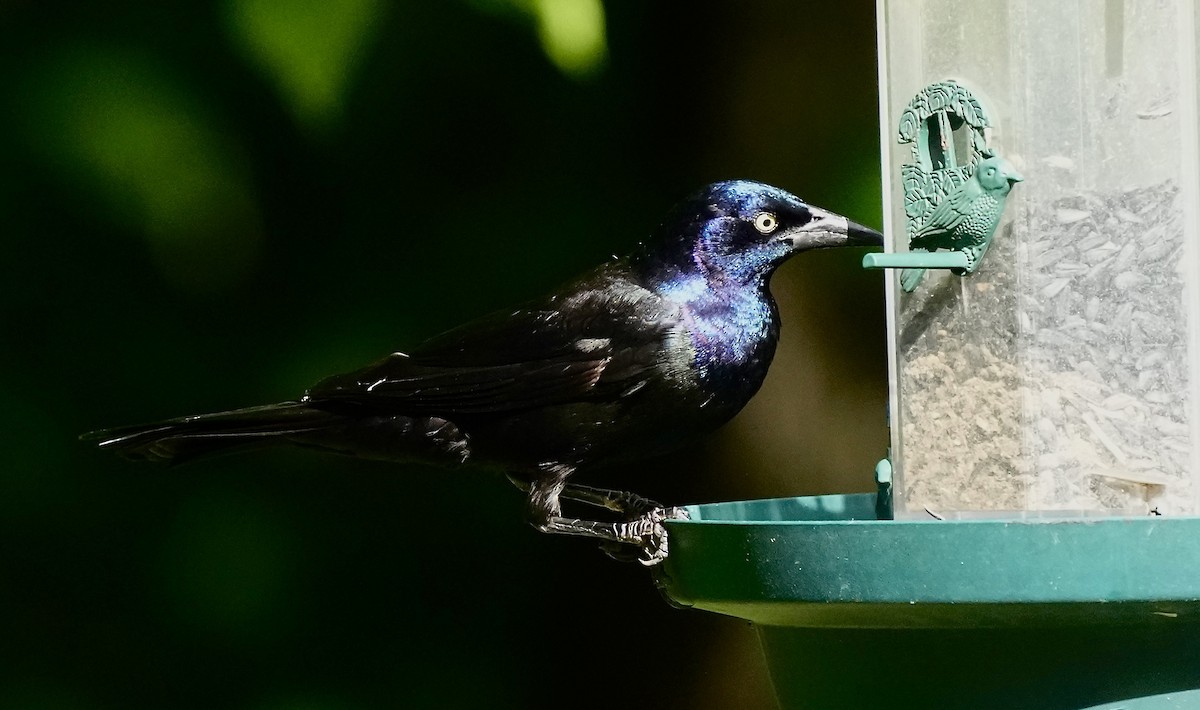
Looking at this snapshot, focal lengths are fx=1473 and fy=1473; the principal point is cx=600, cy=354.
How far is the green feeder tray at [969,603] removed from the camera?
1333mm

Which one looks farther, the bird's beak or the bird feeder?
the bird's beak

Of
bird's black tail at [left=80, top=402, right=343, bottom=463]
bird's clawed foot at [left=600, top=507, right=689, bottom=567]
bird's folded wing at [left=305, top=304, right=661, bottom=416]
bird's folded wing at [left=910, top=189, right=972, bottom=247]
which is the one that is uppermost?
bird's folded wing at [left=910, top=189, right=972, bottom=247]

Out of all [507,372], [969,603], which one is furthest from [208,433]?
[969,603]

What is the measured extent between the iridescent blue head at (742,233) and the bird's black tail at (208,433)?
647 millimetres

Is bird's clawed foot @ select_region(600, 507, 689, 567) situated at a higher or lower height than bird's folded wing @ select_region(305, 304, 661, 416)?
lower

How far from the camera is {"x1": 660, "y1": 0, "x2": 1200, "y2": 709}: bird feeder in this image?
4.56 feet

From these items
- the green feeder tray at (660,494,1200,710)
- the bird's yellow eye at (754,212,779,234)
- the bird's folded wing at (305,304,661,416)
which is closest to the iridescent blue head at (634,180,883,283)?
the bird's yellow eye at (754,212,779,234)

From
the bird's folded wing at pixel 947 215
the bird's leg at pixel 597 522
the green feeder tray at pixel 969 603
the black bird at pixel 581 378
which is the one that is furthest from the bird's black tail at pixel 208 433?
the bird's folded wing at pixel 947 215

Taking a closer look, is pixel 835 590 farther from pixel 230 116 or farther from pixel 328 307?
pixel 230 116

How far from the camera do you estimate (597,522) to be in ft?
7.37

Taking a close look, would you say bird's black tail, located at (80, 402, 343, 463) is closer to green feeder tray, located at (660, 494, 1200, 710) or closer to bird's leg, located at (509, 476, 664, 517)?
bird's leg, located at (509, 476, 664, 517)

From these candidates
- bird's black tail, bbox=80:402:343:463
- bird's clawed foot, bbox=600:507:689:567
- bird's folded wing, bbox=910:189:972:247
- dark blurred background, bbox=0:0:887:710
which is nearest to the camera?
bird's folded wing, bbox=910:189:972:247

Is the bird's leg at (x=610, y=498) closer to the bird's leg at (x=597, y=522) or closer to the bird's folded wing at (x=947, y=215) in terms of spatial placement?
the bird's leg at (x=597, y=522)

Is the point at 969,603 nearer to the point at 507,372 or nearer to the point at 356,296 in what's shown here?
the point at 507,372
